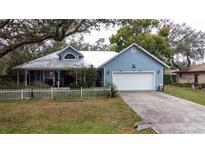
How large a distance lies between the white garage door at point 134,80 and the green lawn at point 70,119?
8563mm

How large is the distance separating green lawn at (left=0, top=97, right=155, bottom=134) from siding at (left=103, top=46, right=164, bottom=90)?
8484mm

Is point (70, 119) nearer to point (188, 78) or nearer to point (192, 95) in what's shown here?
point (192, 95)

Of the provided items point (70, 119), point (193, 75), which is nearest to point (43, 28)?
point (70, 119)

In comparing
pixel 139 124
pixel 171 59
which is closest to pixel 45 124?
pixel 139 124

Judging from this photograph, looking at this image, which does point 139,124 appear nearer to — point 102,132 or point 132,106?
point 102,132

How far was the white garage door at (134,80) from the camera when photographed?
23578 mm

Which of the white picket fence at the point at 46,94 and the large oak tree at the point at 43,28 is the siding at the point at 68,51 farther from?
the large oak tree at the point at 43,28

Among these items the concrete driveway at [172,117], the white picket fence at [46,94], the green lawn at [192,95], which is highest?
the white picket fence at [46,94]

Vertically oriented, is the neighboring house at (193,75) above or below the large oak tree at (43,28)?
below

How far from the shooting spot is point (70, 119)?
11.3 metres

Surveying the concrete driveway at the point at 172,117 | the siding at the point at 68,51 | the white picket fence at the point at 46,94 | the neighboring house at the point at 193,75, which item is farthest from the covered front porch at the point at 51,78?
the neighboring house at the point at 193,75

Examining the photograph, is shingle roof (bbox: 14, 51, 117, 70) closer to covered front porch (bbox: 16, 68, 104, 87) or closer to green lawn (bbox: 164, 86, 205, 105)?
covered front porch (bbox: 16, 68, 104, 87)

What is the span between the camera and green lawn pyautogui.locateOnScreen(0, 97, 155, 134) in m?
9.48

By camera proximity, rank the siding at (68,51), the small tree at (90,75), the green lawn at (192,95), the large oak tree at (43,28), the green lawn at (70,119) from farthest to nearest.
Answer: the siding at (68,51) < the small tree at (90,75) < the green lawn at (192,95) < the large oak tree at (43,28) < the green lawn at (70,119)
